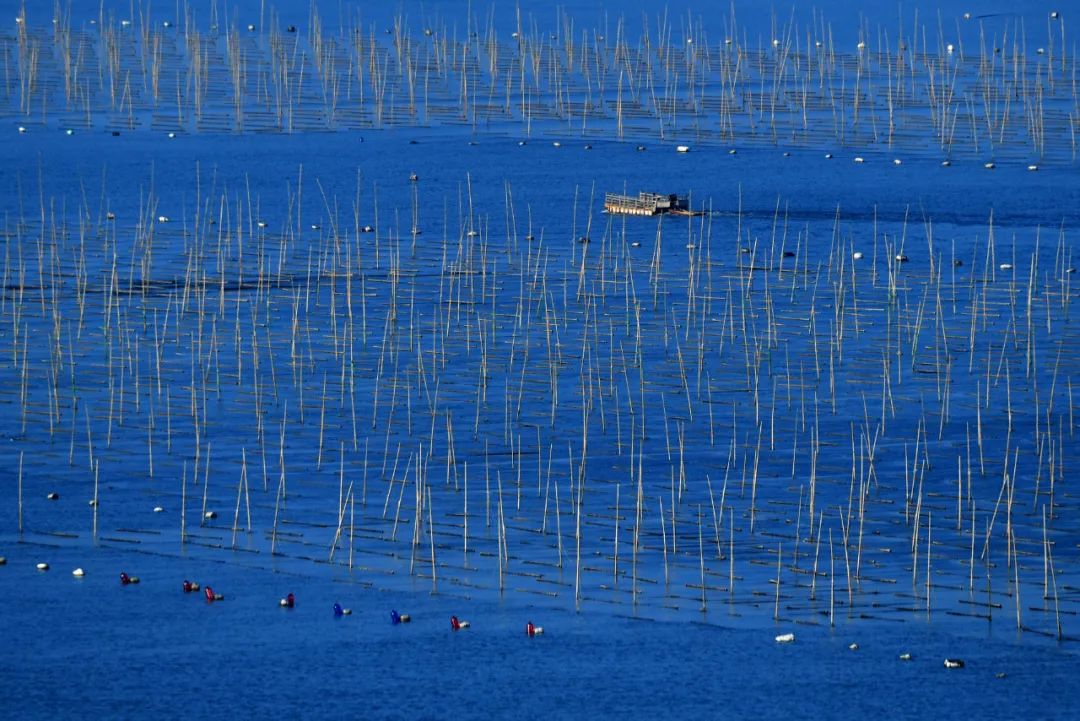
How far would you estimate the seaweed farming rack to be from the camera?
44969 millimetres

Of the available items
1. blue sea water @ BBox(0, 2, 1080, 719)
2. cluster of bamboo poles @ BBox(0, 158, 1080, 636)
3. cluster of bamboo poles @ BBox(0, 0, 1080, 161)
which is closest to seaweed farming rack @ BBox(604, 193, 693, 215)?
cluster of bamboo poles @ BBox(0, 158, 1080, 636)

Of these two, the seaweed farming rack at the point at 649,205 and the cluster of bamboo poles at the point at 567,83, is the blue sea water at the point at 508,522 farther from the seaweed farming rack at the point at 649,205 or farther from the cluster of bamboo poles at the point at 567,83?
the cluster of bamboo poles at the point at 567,83

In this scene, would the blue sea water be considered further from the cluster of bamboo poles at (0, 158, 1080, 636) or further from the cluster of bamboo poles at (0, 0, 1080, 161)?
the cluster of bamboo poles at (0, 0, 1080, 161)

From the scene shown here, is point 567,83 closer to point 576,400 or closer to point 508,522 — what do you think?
point 576,400

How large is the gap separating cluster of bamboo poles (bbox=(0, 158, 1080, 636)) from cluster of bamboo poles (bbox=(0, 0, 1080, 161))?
14.3 m

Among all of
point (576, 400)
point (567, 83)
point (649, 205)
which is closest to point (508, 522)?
point (576, 400)

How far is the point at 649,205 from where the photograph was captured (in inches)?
1769

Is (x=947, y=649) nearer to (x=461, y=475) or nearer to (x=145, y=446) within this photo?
(x=461, y=475)

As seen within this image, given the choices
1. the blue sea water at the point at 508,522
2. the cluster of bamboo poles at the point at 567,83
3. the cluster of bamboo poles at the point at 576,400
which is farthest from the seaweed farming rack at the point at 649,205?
the cluster of bamboo poles at the point at 567,83

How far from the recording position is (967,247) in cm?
4241

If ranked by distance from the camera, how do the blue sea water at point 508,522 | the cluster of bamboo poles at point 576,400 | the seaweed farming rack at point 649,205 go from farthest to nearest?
1. the seaweed farming rack at point 649,205
2. the cluster of bamboo poles at point 576,400
3. the blue sea water at point 508,522

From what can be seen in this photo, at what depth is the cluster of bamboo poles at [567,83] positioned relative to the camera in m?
58.7

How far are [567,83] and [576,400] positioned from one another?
35.6 meters

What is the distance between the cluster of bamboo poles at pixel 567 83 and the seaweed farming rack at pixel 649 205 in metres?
11.8
